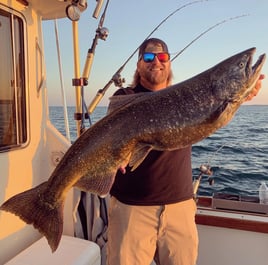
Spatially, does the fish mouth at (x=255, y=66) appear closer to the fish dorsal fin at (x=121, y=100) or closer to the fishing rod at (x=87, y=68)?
the fish dorsal fin at (x=121, y=100)

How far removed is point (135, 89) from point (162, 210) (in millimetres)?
1071

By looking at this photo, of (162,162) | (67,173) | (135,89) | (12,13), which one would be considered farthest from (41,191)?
(12,13)

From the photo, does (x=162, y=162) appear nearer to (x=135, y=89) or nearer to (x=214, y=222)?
(x=135, y=89)

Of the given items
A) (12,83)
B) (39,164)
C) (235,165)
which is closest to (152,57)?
(12,83)

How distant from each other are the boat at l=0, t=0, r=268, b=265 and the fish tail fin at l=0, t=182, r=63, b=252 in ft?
2.78

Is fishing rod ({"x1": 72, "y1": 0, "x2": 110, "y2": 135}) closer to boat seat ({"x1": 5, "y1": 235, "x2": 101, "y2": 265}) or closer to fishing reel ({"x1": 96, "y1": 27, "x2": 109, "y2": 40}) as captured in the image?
fishing reel ({"x1": 96, "y1": 27, "x2": 109, "y2": 40})

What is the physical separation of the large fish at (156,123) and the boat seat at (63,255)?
109 centimetres

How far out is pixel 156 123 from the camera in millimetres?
2039

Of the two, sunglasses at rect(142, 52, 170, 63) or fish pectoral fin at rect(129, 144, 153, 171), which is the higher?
sunglasses at rect(142, 52, 170, 63)

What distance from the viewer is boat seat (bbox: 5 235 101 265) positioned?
3014mm

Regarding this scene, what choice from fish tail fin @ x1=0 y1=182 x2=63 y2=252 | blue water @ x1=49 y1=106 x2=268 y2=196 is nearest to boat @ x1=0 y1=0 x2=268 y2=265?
fish tail fin @ x1=0 y1=182 x2=63 y2=252

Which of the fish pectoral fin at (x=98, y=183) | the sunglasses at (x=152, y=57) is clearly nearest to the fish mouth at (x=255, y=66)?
the sunglasses at (x=152, y=57)

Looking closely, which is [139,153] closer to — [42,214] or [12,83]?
[42,214]

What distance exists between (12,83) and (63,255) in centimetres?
182
